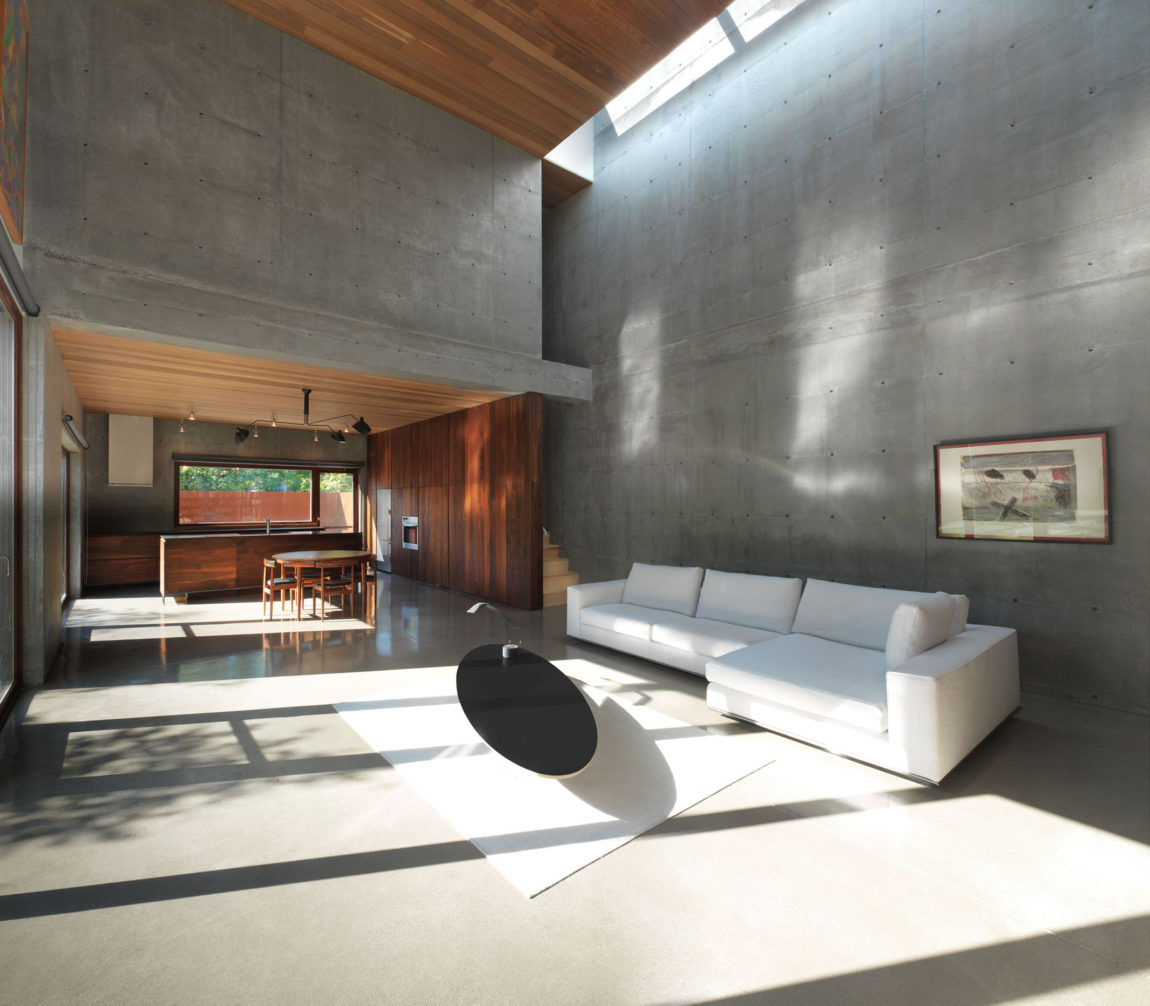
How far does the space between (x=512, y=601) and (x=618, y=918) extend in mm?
5996

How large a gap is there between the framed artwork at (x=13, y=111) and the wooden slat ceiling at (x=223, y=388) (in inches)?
44.1

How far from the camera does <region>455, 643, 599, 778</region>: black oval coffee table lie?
99.6 inches

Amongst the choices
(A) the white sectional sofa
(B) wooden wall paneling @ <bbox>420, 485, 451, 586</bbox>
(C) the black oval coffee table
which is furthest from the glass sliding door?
(B) wooden wall paneling @ <bbox>420, 485, 451, 586</bbox>

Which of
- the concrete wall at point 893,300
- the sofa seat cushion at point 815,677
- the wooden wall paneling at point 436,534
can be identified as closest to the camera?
the sofa seat cushion at point 815,677

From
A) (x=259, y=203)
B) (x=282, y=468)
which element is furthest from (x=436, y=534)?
(x=259, y=203)

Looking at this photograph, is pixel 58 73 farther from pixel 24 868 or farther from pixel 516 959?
pixel 516 959

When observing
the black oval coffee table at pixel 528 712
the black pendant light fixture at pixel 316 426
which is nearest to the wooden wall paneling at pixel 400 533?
the black pendant light fixture at pixel 316 426

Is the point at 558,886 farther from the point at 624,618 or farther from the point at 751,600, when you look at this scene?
the point at 751,600

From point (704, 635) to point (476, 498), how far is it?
504 cm

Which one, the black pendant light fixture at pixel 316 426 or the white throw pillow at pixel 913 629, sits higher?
the black pendant light fixture at pixel 316 426

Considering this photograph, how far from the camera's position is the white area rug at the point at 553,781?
231 centimetres

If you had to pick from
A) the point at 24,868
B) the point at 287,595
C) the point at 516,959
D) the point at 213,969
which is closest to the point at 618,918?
the point at 516,959

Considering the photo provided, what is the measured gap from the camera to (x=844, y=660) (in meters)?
3.62

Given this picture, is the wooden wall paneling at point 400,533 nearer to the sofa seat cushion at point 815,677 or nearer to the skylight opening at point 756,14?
the sofa seat cushion at point 815,677
